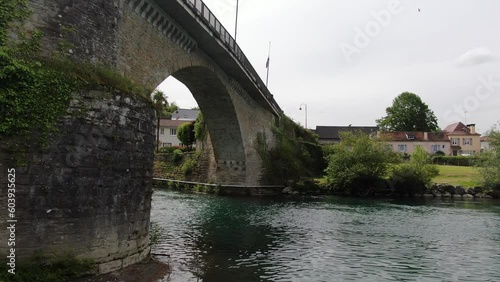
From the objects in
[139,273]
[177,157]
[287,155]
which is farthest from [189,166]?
[139,273]

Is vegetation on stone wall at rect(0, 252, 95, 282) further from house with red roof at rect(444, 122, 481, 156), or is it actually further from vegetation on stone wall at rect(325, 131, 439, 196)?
house with red roof at rect(444, 122, 481, 156)

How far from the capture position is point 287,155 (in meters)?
35.9

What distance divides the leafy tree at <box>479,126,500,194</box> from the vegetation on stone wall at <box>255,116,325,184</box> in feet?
47.8

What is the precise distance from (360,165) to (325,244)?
20100mm

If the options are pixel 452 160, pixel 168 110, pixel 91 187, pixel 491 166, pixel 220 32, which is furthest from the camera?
pixel 168 110

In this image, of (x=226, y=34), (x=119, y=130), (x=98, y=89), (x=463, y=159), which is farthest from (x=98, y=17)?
(x=463, y=159)

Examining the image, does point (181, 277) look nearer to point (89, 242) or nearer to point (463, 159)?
point (89, 242)

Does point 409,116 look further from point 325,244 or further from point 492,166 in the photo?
point 325,244

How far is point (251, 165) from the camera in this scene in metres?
32.9

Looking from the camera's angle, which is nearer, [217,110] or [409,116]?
[217,110]

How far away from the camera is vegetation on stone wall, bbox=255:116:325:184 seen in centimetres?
3438

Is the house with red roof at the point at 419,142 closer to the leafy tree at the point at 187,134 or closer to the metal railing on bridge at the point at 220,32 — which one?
the leafy tree at the point at 187,134

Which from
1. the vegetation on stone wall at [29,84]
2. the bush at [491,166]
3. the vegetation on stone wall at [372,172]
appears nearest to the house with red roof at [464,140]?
the bush at [491,166]

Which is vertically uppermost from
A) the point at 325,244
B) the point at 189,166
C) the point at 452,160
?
the point at 452,160
